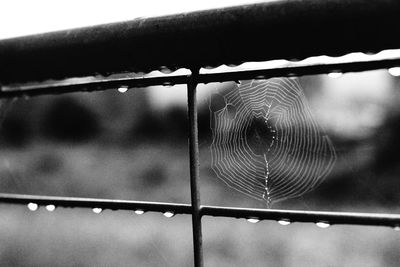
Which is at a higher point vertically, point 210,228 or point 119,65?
point 119,65

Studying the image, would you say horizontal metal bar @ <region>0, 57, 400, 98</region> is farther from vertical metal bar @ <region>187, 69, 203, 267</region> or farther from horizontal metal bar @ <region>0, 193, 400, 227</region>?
horizontal metal bar @ <region>0, 193, 400, 227</region>

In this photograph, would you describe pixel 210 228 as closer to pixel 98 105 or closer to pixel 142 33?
pixel 98 105

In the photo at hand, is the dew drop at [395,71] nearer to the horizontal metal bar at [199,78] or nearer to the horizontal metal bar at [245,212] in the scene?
the horizontal metal bar at [199,78]

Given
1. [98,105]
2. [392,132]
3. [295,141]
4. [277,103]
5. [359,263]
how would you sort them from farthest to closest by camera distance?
[98,105] < [392,132] < [359,263] < [277,103] < [295,141]

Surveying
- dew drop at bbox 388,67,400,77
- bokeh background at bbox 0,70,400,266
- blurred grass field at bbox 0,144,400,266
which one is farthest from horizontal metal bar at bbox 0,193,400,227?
blurred grass field at bbox 0,144,400,266

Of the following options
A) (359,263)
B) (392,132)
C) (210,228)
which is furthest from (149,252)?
(392,132)
